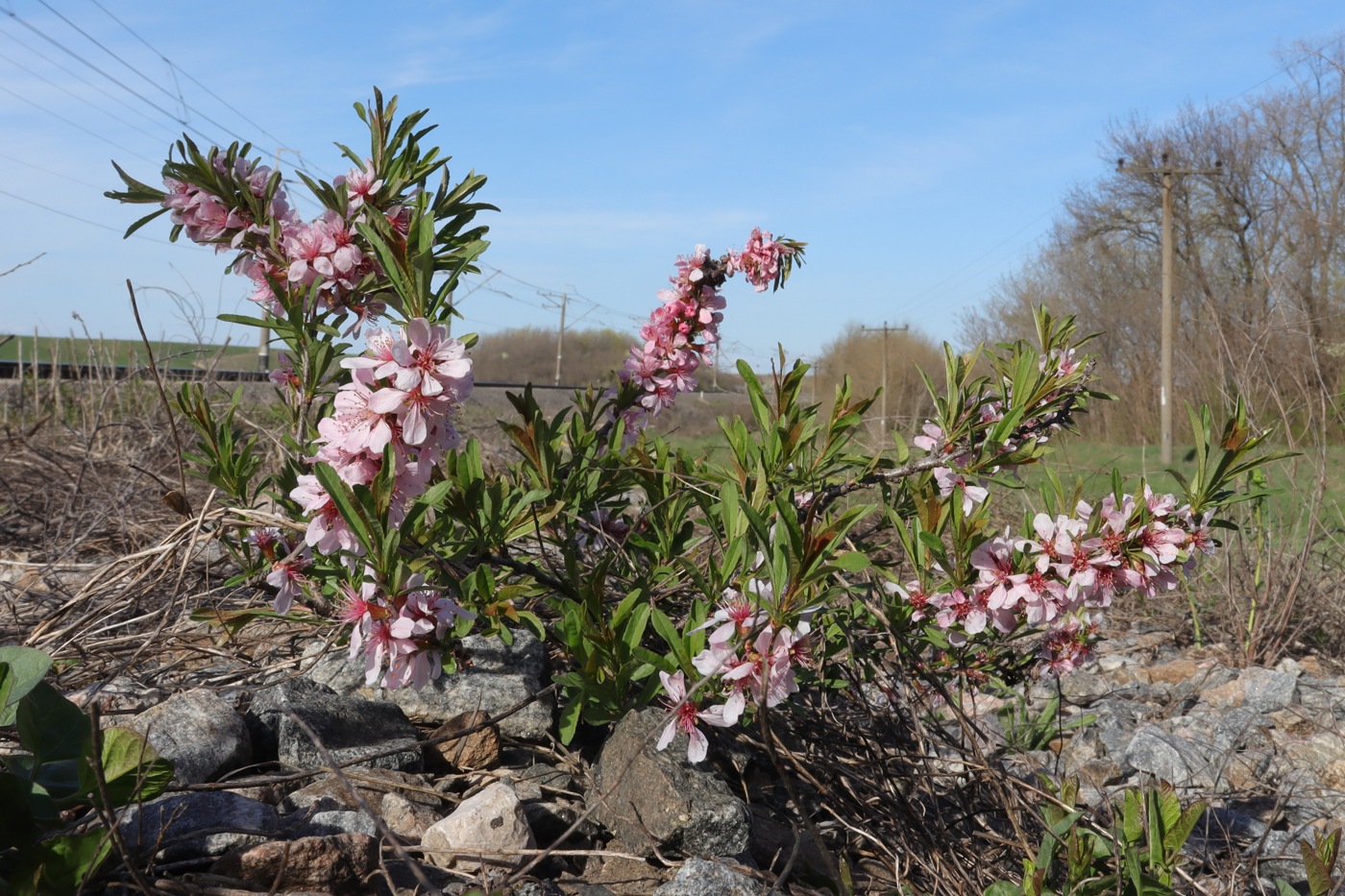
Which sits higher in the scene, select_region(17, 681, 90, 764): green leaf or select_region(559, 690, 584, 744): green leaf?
select_region(17, 681, 90, 764): green leaf

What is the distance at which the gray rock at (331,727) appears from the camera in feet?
6.89

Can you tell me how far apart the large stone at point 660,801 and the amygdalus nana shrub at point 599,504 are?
9cm

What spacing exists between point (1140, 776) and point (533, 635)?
216cm

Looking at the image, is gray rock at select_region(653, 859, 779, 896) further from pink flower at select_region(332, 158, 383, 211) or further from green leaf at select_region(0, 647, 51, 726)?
pink flower at select_region(332, 158, 383, 211)

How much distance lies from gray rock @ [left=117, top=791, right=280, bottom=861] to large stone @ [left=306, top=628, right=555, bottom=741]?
63 cm

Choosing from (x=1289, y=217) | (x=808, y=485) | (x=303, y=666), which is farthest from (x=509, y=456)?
(x=1289, y=217)

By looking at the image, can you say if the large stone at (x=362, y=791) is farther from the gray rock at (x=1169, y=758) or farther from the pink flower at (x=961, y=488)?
the gray rock at (x=1169, y=758)

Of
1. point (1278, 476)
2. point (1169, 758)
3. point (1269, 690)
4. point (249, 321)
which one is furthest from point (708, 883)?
point (1278, 476)

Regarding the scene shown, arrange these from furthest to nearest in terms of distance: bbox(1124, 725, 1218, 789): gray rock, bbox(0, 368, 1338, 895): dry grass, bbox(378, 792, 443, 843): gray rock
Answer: bbox(1124, 725, 1218, 789): gray rock
bbox(0, 368, 1338, 895): dry grass
bbox(378, 792, 443, 843): gray rock

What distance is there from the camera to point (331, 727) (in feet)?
7.20

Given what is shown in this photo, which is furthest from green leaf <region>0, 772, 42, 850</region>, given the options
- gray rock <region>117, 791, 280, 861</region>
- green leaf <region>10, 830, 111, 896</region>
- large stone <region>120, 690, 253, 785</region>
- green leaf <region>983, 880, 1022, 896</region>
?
green leaf <region>983, 880, 1022, 896</region>

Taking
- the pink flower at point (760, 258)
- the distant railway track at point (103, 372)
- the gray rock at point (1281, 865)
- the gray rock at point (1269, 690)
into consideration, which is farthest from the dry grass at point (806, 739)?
the distant railway track at point (103, 372)

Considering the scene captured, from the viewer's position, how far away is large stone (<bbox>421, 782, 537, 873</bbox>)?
1768mm

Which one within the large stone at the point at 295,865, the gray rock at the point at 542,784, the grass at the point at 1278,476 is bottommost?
the gray rock at the point at 542,784
